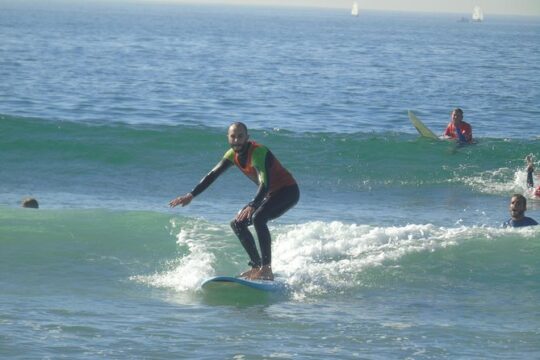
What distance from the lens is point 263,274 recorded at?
9758 mm

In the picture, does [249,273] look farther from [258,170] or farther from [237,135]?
[237,135]

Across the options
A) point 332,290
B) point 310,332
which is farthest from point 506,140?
point 310,332

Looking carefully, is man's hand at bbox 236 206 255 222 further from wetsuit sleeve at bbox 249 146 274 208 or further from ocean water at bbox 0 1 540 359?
ocean water at bbox 0 1 540 359

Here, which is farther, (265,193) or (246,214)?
(246,214)

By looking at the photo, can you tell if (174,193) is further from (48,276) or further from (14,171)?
(48,276)

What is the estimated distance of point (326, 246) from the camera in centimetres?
1124

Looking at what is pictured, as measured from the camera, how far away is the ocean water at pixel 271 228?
843 centimetres

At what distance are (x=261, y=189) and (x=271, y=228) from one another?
3163 mm

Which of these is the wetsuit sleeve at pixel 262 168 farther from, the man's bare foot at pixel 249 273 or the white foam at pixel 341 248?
the white foam at pixel 341 248

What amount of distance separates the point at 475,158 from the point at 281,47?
5070 centimetres

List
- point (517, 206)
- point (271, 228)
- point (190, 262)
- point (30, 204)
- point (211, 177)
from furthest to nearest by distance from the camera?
point (30, 204), point (271, 228), point (517, 206), point (190, 262), point (211, 177)

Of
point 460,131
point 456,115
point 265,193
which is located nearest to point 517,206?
point 265,193

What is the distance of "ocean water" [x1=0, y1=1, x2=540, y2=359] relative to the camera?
843 centimetres

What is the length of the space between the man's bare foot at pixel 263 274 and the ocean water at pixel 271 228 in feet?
0.80
